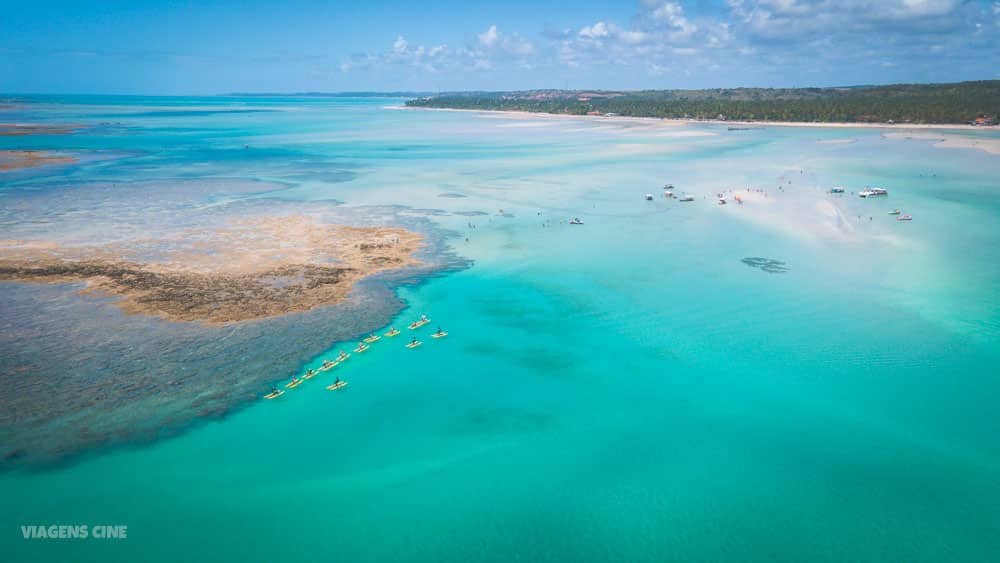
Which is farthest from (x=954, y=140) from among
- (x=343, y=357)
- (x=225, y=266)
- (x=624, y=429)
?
(x=225, y=266)

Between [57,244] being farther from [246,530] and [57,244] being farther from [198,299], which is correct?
[246,530]

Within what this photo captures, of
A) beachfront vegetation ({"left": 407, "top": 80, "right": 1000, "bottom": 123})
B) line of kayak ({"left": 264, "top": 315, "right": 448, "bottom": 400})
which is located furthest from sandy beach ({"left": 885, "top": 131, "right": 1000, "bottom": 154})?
line of kayak ({"left": 264, "top": 315, "right": 448, "bottom": 400})

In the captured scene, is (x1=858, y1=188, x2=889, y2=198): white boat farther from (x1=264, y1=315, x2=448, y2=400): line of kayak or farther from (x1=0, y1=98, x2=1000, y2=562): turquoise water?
(x1=264, y1=315, x2=448, y2=400): line of kayak

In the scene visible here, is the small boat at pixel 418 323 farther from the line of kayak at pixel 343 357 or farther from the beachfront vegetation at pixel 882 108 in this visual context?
the beachfront vegetation at pixel 882 108

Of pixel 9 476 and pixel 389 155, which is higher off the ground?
pixel 389 155

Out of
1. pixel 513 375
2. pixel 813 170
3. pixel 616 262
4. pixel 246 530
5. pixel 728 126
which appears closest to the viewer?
pixel 246 530

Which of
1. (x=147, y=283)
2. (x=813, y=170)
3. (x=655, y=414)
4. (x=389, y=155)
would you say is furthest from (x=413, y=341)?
(x=389, y=155)
